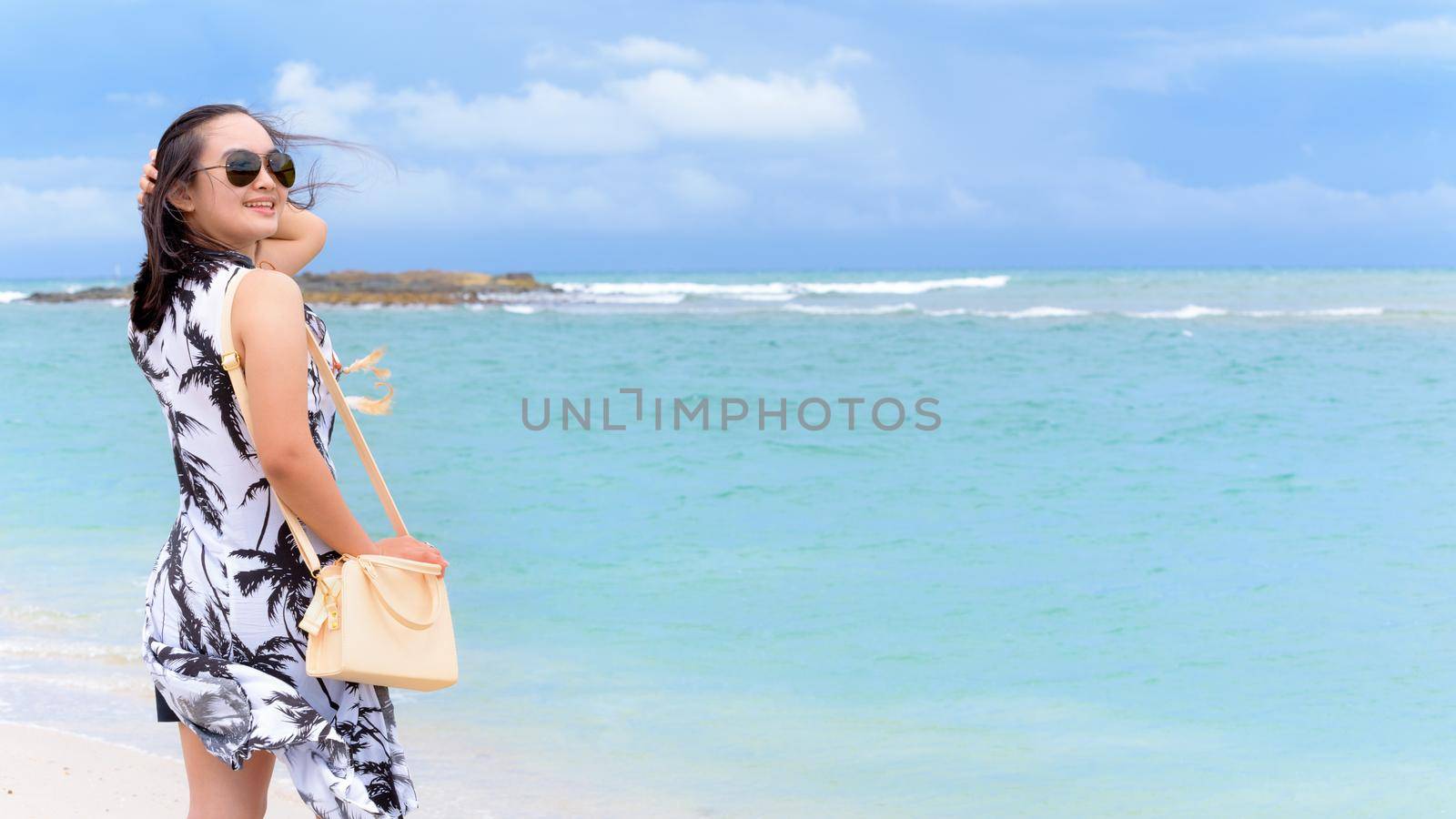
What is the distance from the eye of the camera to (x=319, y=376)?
1.73m

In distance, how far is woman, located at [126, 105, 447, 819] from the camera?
1624mm

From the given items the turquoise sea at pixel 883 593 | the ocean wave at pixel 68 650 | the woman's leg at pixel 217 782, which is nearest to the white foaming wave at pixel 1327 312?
the turquoise sea at pixel 883 593

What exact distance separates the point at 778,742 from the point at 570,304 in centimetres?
3550

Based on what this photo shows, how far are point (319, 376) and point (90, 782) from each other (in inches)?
83.6

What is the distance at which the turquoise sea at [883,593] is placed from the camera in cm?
373

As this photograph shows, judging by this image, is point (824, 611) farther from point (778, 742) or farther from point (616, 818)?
point (616, 818)

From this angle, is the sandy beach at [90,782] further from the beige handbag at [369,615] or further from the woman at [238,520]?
the beige handbag at [369,615]

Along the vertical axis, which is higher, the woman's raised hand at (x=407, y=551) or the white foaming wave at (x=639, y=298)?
the white foaming wave at (x=639, y=298)

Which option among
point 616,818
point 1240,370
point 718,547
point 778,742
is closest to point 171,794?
point 616,818

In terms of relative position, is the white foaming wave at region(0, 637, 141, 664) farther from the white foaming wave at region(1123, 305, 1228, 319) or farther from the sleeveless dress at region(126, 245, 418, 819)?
the white foaming wave at region(1123, 305, 1228, 319)

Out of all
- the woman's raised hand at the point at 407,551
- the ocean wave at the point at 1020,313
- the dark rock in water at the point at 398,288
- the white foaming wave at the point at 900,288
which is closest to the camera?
the woman's raised hand at the point at 407,551

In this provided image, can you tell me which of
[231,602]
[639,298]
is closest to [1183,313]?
[639,298]

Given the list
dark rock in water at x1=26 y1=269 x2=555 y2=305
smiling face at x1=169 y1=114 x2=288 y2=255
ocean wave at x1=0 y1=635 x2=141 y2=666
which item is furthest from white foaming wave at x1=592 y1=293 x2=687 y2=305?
smiling face at x1=169 y1=114 x2=288 y2=255

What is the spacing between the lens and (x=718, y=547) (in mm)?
6727
